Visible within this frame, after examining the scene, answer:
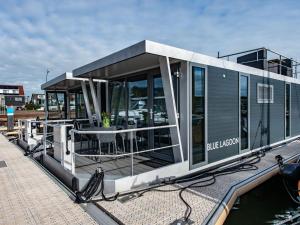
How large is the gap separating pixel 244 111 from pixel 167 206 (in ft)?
12.6

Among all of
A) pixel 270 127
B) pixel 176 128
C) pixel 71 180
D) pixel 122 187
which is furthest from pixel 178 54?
pixel 270 127

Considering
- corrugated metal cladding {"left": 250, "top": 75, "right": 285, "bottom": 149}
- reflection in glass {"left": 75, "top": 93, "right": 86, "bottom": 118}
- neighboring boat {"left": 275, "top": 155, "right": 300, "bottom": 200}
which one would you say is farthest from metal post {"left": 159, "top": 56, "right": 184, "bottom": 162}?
reflection in glass {"left": 75, "top": 93, "right": 86, "bottom": 118}

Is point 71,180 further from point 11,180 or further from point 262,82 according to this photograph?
point 262,82

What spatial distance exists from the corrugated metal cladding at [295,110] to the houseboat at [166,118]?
4.03 ft

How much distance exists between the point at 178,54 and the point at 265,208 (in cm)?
322

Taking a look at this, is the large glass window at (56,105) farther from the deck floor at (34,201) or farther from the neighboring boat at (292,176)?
the neighboring boat at (292,176)

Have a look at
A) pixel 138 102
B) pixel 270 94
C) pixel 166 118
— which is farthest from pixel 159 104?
pixel 270 94

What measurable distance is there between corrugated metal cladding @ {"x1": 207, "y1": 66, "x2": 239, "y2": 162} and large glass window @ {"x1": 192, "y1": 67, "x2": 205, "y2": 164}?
0.19 metres

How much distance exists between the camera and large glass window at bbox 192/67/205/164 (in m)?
4.39

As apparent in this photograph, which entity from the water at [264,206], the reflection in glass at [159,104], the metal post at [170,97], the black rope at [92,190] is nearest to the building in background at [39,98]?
the reflection in glass at [159,104]

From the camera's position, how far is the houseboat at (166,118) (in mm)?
3914

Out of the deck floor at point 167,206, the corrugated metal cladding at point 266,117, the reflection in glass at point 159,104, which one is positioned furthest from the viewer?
the corrugated metal cladding at point 266,117

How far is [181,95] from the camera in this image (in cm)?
428

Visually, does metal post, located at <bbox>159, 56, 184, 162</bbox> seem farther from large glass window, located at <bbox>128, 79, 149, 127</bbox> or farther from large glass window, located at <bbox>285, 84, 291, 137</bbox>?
large glass window, located at <bbox>285, 84, 291, 137</bbox>
